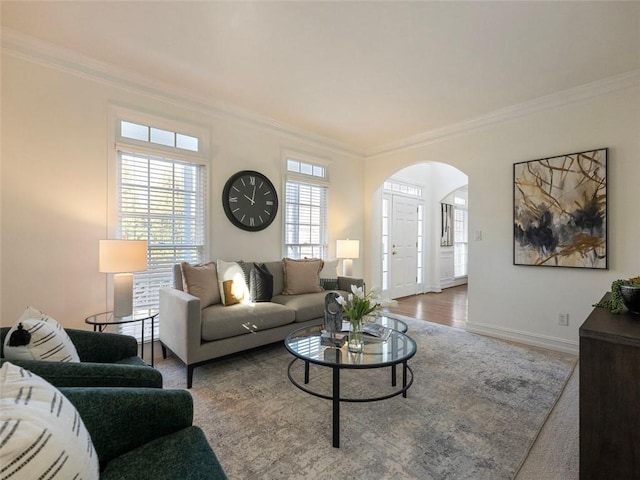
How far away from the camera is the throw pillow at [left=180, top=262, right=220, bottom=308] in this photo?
9.41 ft

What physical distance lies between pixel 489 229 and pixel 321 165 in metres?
2.53

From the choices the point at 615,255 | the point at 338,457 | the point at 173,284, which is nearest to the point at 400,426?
the point at 338,457

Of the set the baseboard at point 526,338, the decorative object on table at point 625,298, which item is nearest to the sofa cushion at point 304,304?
the baseboard at point 526,338

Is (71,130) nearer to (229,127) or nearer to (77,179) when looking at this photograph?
(77,179)

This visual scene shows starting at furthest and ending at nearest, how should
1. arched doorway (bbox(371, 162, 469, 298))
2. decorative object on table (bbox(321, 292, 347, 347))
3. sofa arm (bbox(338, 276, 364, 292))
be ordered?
arched doorway (bbox(371, 162, 469, 298)) → sofa arm (bbox(338, 276, 364, 292)) → decorative object on table (bbox(321, 292, 347, 347))

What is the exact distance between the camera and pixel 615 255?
→ 9.77 feet

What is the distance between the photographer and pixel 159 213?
3178 millimetres

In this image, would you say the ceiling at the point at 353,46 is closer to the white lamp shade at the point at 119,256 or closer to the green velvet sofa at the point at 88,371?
the white lamp shade at the point at 119,256

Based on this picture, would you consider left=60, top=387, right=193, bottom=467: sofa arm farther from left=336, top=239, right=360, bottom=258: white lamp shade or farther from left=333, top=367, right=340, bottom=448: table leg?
left=336, top=239, right=360, bottom=258: white lamp shade

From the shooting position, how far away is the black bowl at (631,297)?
1.55 metres

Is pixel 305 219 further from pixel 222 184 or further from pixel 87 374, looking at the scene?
pixel 87 374

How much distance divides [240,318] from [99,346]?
1141mm

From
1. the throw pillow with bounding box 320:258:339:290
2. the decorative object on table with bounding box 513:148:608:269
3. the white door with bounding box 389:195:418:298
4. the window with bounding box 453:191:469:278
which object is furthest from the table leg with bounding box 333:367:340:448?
the window with bounding box 453:191:469:278

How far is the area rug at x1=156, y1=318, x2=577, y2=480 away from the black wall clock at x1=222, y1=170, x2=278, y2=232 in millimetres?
1627
